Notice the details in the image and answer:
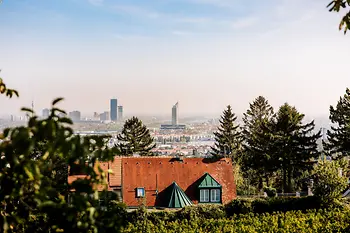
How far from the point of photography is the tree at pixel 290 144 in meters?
35.6

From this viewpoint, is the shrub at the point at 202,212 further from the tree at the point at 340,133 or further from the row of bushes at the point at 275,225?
the tree at the point at 340,133

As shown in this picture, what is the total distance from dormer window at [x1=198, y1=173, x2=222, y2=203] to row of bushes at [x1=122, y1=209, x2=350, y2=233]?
18.3 ft

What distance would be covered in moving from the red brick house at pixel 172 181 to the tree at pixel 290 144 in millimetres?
9808

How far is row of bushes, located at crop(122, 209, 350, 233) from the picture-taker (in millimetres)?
16781

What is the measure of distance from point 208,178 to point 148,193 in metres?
3.52

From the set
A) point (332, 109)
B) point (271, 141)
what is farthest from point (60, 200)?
point (332, 109)

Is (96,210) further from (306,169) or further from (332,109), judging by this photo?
(332,109)

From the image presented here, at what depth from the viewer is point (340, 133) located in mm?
37906

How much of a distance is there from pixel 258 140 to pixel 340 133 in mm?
6733

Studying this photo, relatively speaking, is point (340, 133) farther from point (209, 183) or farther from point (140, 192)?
point (140, 192)

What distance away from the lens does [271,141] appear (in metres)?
37.2

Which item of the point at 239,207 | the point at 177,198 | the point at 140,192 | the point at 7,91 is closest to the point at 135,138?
the point at 140,192

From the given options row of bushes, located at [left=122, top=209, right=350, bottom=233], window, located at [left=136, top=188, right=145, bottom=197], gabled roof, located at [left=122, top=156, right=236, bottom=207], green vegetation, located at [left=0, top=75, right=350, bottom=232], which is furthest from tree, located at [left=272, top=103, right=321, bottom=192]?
row of bushes, located at [left=122, top=209, right=350, bottom=233]

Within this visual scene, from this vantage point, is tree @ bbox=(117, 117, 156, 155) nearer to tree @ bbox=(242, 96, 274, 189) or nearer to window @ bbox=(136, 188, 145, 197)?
tree @ bbox=(242, 96, 274, 189)
